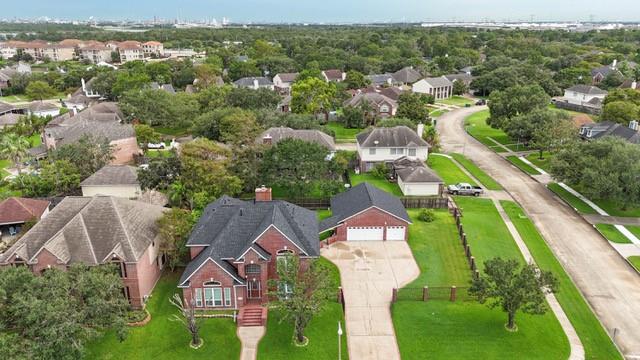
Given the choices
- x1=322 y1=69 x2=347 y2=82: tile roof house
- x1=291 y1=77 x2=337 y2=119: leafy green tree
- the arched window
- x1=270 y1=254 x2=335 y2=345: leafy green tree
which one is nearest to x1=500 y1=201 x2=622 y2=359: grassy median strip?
x1=270 y1=254 x2=335 y2=345: leafy green tree

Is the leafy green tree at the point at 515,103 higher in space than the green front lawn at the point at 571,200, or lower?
higher

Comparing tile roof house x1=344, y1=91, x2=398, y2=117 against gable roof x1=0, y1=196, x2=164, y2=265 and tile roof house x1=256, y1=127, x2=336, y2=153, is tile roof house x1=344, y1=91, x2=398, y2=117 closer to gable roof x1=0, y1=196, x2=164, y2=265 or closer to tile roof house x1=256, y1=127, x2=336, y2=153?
tile roof house x1=256, y1=127, x2=336, y2=153

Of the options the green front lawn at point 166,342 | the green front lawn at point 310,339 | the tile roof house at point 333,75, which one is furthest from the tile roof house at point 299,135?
the tile roof house at point 333,75

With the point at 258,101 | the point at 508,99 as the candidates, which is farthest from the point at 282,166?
the point at 508,99

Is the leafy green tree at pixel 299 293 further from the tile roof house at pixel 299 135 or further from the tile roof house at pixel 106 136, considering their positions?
the tile roof house at pixel 106 136

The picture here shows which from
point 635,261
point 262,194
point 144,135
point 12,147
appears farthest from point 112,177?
point 635,261

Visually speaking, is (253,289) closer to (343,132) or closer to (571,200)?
(571,200)

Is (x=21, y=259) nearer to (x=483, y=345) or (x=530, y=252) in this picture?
(x=483, y=345)
